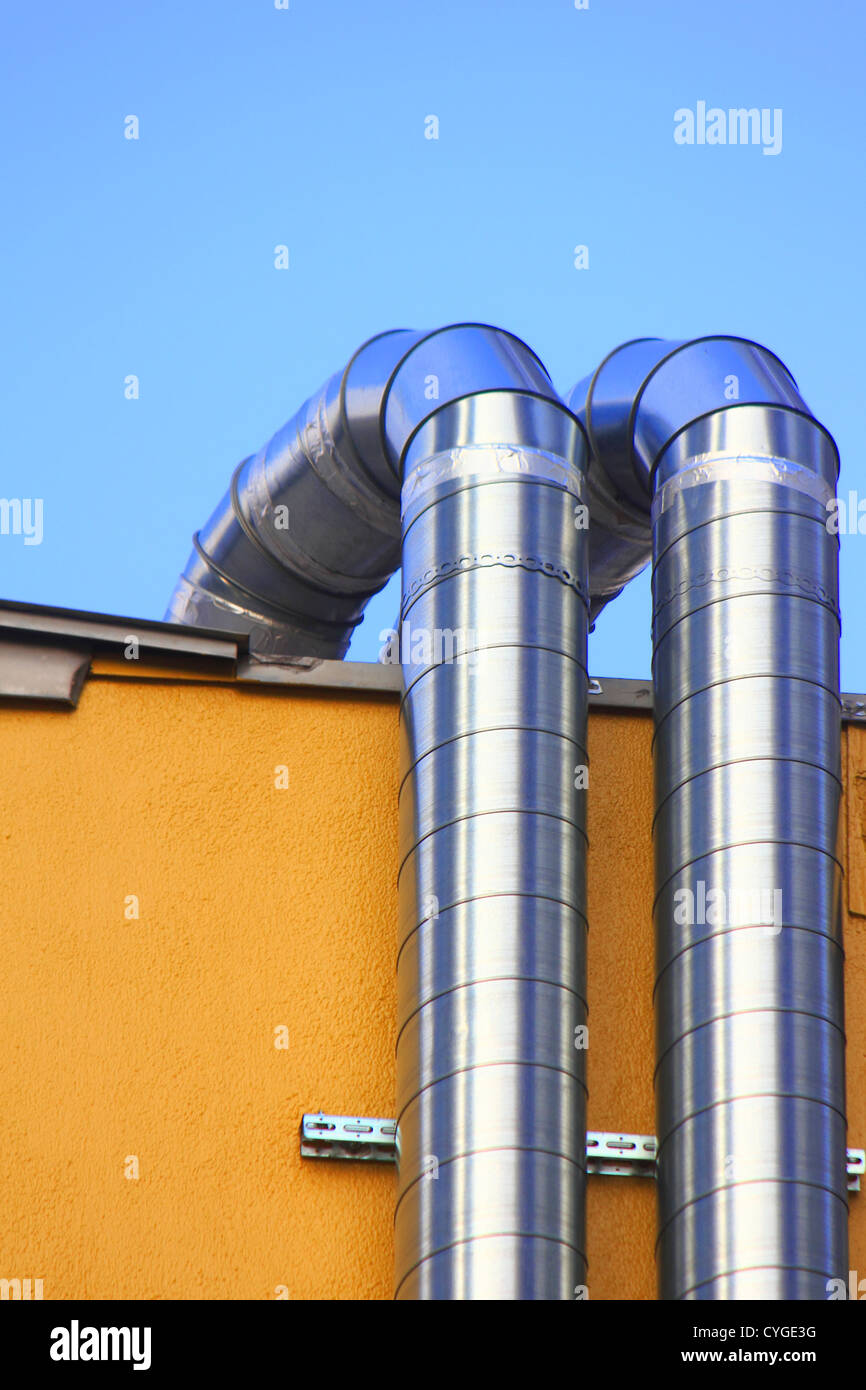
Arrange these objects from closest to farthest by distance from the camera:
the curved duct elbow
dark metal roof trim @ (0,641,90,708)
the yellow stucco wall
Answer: the yellow stucco wall → dark metal roof trim @ (0,641,90,708) → the curved duct elbow

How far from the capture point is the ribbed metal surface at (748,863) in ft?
21.6

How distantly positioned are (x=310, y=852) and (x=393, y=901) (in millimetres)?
381

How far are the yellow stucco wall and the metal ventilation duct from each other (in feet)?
1.71

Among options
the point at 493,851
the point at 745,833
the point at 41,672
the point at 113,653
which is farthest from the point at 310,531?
the point at 745,833

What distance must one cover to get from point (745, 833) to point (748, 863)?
11 centimetres

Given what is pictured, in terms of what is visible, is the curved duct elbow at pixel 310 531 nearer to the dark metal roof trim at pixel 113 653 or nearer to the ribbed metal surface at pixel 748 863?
the dark metal roof trim at pixel 113 653

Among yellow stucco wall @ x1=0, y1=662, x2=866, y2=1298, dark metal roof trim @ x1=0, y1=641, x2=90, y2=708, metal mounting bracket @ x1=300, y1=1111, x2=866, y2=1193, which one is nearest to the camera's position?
yellow stucco wall @ x1=0, y1=662, x2=866, y2=1298

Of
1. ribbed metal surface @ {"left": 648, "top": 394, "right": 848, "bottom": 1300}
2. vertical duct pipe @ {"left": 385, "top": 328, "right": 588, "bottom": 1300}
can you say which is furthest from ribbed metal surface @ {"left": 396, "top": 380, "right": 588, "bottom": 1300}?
ribbed metal surface @ {"left": 648, "top": 394, "right": 848, "bottom": 1300}

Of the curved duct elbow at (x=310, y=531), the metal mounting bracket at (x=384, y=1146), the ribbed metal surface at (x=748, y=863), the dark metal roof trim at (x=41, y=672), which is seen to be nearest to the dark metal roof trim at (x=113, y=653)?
the dark metal roof trim at (x=41, y=672)

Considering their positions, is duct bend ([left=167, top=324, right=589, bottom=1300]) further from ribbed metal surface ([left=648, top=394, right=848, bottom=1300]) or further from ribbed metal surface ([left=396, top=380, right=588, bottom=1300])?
ribbed metal surface ([left=648, top=394, right=848, bottom=1300])

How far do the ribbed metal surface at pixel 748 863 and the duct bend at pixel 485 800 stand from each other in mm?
353

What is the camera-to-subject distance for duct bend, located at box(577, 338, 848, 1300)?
6.61 metres

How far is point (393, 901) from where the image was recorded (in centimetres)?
782

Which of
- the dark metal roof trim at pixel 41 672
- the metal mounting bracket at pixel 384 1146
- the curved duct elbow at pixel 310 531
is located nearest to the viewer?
the metal mounting bracket at pixel 384 1146
